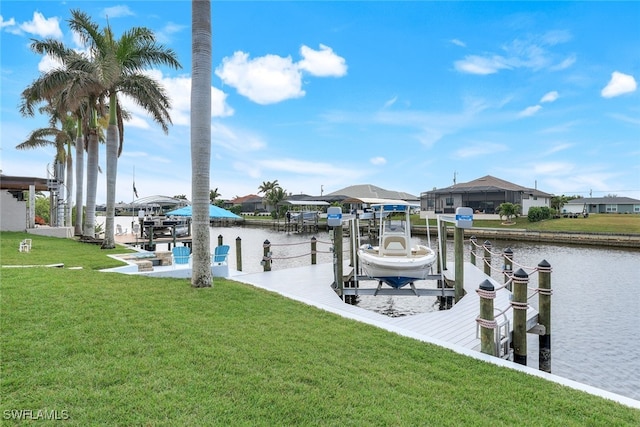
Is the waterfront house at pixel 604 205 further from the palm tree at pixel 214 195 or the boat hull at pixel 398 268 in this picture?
the palm tree at pixel 214 195

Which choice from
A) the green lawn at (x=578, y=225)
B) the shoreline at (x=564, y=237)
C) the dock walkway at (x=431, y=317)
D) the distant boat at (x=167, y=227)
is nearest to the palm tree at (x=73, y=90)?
the distant boat at (x=167, y=227)

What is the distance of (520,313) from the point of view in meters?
6.21

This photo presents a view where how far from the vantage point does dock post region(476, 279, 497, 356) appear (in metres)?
5.71

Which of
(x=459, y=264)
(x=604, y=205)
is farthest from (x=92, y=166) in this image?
(x=604, y=205)

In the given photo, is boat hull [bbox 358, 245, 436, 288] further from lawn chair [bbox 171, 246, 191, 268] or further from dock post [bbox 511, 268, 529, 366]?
lawn chair [bbox 171, 246, 191, 268]

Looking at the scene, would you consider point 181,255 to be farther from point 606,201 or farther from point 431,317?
point 606,201

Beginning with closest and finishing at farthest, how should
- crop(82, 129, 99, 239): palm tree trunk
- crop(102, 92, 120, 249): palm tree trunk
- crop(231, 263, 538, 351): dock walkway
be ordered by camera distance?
crop(231, 263, 538, 351): dock walkway → crop(102, 92, 120, 249): palm tree trunk → crop(82, 129, 99, 239): palm tree trunk

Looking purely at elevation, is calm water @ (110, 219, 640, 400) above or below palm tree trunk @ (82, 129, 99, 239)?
below

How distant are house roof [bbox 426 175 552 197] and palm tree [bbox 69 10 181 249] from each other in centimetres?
4557

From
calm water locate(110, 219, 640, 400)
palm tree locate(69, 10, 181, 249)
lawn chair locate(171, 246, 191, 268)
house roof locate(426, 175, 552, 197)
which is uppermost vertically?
palm tree locate(69, 10, 181, 249)

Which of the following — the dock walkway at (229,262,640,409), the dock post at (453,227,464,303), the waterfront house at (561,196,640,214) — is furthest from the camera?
the waterfront house at (561,196,640,214)

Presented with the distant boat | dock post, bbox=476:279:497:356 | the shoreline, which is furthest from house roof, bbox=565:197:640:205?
dock post, bbox=476:279:497:356

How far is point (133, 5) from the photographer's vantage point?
1061 cm

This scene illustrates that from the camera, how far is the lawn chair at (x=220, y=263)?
39.8ft
